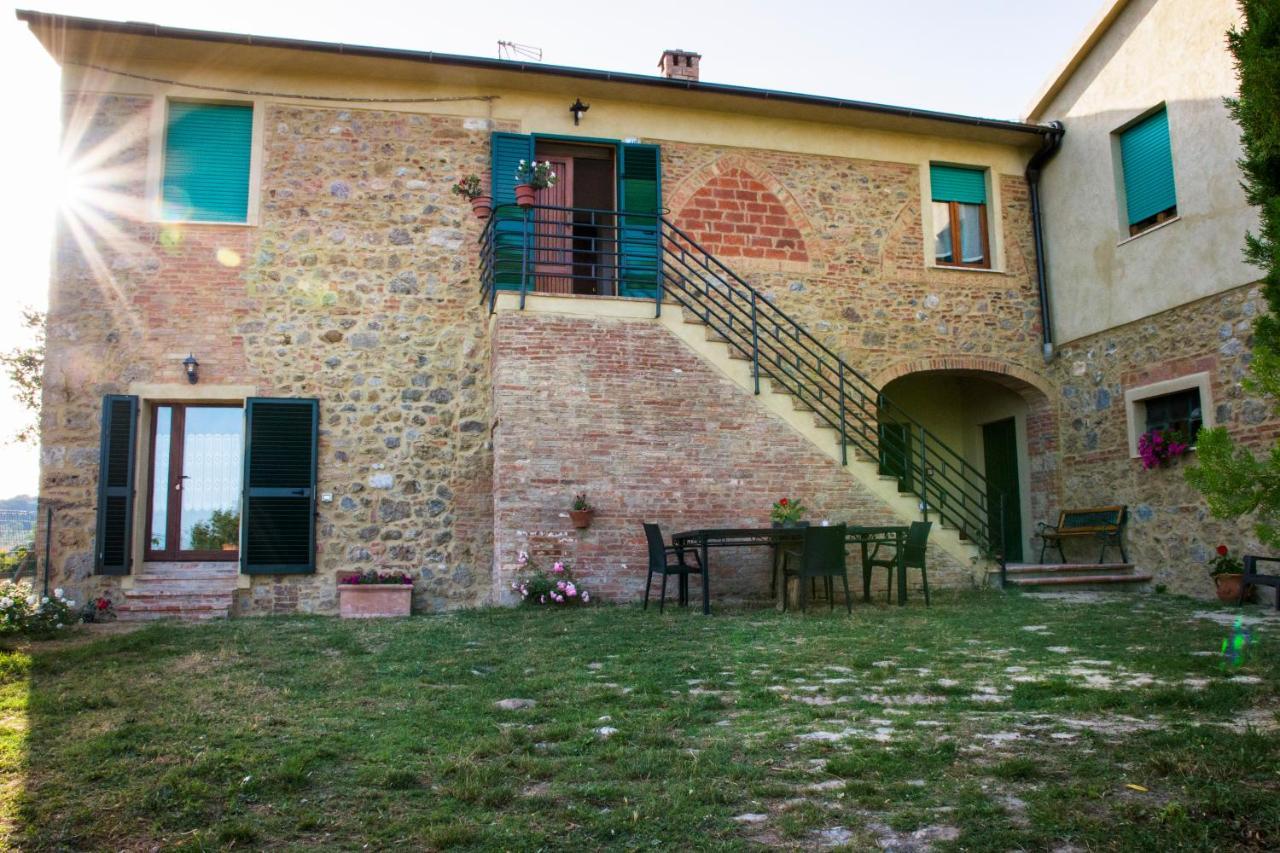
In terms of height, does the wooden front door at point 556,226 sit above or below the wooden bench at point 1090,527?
above

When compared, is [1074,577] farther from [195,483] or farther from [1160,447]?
[195,483]

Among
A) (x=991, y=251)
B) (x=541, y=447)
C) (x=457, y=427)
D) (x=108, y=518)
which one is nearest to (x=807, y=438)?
(x=541, y=447)

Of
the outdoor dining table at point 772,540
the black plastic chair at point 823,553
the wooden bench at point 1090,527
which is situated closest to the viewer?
the black plastic chair at point 823,553

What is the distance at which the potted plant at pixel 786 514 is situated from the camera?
9.03 meters

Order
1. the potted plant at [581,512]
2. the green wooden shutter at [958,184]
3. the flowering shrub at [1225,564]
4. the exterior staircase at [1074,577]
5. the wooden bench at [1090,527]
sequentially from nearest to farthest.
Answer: the flowering shrub at [1225,564]
the potted plant at [581,512]
the exterior staircase at [1074,577]
the wooden bench at [1090,527]
the green wooden shutter at [958,184]

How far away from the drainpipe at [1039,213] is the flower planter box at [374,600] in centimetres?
826

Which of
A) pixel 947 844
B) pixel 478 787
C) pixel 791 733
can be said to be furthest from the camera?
pixel 791 733

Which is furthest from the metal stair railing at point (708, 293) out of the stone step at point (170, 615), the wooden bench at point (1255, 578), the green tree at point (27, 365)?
the green tree at point (27, 365)

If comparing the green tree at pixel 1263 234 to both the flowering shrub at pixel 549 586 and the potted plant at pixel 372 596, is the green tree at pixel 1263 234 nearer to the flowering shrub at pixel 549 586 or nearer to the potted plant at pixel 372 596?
the flowering shrub at pixel 549 586

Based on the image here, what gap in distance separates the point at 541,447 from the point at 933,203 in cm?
628

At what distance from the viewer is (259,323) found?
9.99m

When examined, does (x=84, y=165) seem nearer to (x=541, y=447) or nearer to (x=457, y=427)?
(x=457, y=427)

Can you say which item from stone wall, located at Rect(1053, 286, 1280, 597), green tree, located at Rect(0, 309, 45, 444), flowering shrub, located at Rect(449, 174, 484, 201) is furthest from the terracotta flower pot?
green tree, located at Rect(0, 309, 45, 444)

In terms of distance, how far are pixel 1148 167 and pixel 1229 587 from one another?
15.1ft
